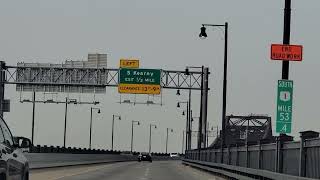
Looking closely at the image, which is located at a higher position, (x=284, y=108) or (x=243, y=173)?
(x=284, y=108)

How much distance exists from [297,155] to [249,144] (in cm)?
976

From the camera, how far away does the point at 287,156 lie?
19.7 m

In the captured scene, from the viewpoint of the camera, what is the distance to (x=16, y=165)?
11.3 m

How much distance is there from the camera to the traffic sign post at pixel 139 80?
64.8 metres

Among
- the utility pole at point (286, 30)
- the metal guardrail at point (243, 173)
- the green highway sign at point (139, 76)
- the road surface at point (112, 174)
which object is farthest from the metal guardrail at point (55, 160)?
the utility pole at point (286, 30)

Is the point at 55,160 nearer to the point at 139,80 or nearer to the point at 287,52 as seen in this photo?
the point at 139,80

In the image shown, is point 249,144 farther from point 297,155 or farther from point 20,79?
point 20,79

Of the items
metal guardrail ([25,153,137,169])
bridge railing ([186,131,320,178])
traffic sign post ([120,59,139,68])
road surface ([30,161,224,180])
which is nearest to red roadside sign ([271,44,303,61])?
bridge railing ([186,131,320,178])

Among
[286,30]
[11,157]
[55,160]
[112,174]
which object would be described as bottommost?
[55,160]

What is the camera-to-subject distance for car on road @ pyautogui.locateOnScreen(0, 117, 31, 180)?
33.2ft

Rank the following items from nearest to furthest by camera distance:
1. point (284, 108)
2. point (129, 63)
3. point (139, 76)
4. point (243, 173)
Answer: point (284, 108) → point (243, 173) → point (139, 76) → point (129, 63)

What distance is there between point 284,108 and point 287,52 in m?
2.25

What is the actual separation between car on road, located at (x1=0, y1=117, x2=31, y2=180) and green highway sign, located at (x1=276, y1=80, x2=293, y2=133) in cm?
982

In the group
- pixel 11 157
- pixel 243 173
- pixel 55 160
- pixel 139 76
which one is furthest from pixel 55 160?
pixel 11 157
